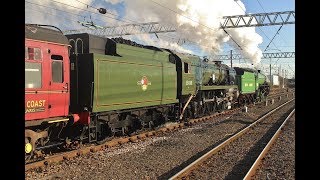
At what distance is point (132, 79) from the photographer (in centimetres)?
1163

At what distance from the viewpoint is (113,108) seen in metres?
10.8

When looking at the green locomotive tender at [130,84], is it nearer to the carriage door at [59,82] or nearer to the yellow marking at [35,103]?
the carriage door at [59,82]

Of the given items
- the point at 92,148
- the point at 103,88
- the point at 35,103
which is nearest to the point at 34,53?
the point at 35,103

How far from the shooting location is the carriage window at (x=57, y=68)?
28.1 feet

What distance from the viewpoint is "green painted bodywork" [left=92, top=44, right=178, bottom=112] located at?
10.1 meters

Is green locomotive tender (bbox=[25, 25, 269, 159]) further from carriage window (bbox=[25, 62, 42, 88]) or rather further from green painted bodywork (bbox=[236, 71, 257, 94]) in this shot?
green painted bodywork (bbox=[236, 71, 257, 94])

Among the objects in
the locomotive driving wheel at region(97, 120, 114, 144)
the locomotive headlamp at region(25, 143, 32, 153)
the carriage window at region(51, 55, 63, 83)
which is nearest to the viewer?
the locomotive headlamp at region(25, 143, 32, 153)

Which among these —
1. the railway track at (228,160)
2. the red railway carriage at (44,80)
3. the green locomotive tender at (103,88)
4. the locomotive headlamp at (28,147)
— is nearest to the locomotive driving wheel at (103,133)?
the green locomotive tender at (103,88)

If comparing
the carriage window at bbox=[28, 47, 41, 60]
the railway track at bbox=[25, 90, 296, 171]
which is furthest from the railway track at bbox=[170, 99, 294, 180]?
the carriage window at bbox=[28, 47, 41, 60]

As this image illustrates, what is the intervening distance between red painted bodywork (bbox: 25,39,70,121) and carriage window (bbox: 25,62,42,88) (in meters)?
0.07

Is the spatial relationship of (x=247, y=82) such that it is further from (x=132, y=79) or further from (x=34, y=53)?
(x=34, y=53)

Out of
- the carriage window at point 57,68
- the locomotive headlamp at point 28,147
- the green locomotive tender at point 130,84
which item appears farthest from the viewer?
the green locomotive tender at point 130,84

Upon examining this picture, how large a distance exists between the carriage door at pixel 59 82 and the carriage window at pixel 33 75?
1.30 feet

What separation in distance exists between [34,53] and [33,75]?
51cm
